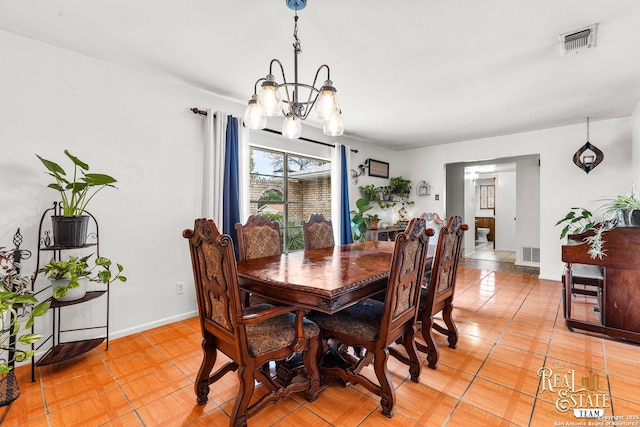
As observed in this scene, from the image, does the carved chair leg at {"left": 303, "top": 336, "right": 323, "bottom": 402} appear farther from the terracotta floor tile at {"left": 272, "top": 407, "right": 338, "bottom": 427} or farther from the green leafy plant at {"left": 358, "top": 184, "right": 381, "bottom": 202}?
the green leafy plant at {"left": 358, "top": 184, "right": 381, "bottom": 202}

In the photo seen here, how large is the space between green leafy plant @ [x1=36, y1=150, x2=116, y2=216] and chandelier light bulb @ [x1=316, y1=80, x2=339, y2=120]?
1.58 meters

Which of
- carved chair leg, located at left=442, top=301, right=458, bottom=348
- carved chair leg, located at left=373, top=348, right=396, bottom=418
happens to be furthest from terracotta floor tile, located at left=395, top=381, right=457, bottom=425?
carved chair leg, located at left=442, top=301, right=458, bottom=348

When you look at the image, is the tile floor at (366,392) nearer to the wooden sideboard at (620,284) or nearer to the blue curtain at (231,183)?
the wooden sideboard at (620,284)

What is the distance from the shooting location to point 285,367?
193cm

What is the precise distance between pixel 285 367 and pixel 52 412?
1329 millimetres

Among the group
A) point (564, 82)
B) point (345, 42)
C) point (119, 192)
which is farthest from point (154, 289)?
point (564, 82)

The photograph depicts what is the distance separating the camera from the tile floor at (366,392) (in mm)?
1601

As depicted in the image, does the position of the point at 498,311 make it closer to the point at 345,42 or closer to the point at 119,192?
the point at 345,42

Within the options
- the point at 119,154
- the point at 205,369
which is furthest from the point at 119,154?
the point at 205,369

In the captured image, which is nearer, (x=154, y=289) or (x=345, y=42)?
(x=345, y=42)

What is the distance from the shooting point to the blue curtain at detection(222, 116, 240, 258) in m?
3.15

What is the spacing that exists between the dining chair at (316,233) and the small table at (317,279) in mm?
687

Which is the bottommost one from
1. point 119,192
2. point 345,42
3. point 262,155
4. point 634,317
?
point 634,317

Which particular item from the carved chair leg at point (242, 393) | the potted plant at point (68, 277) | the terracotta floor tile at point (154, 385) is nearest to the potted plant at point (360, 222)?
the terracotta floor tile at point (154, 385)
